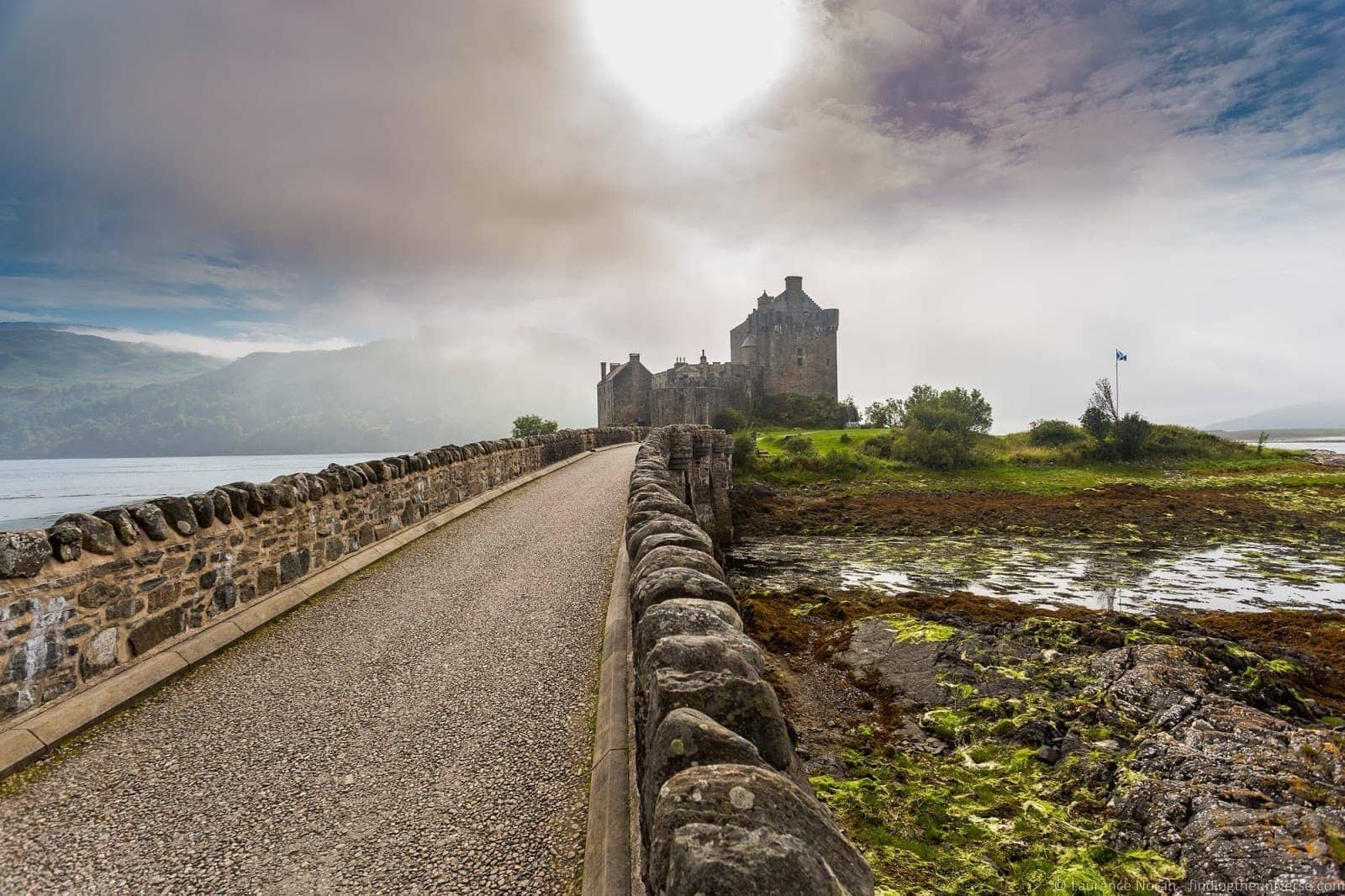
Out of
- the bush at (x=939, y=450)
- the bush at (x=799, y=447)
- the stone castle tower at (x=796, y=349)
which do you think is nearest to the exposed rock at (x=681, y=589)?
the bush at (x=799, y=447)

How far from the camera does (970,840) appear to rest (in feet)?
16.5

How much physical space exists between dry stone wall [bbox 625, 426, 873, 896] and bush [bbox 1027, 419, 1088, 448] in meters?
45.6

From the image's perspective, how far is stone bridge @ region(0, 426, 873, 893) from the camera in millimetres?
2498

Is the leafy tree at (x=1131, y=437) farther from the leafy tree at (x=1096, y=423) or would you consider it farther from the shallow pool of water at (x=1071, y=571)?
the shallow pool of water at (x=1071, y=571)

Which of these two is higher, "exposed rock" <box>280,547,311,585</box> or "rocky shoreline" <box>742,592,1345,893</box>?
"exposed rock" <box>280,547,311,585</box>

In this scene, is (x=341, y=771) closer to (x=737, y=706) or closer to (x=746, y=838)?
(x=737, y=706)

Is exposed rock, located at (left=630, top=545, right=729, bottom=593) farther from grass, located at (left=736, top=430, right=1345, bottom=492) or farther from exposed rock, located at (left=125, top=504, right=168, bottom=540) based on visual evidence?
grass, located at (left=736, top=430, right=1345, bottom=492)

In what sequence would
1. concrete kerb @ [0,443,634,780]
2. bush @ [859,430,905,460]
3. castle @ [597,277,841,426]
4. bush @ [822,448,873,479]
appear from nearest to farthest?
concrete kerb @ [0,443,634,780] < bush @ [822,448,873,479] < bush @ [859,430,905,460] < castle @ [597,277,841,426]

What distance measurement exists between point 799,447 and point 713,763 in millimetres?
39611

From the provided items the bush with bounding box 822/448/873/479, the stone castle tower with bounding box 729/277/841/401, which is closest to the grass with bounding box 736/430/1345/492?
the bush with bounding box 822/448/873/479

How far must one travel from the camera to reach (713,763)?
2.30m

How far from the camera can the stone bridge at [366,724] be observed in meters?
2.50

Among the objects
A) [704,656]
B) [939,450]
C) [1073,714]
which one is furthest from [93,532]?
[939,450]

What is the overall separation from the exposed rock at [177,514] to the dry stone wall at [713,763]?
4.19 m
